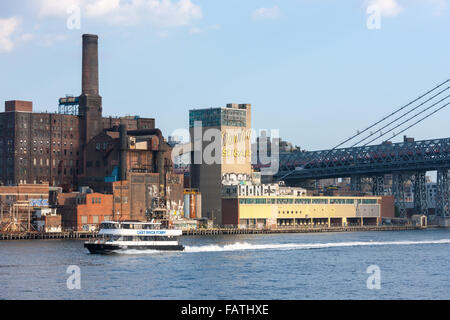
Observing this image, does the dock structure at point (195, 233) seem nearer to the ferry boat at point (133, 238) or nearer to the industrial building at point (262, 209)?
the industrial building at point (262, 209)

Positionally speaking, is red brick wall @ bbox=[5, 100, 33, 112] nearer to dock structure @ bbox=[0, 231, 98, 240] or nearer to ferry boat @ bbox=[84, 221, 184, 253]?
dock structure @ bbox=[0, 231, 98, 240]

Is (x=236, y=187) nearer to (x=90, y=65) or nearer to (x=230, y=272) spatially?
(x=90, y=65)

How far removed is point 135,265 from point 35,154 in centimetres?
9611

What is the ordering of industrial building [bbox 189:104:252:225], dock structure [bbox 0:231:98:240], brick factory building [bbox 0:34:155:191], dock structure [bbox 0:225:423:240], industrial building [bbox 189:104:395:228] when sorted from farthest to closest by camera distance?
industrial building [bbox 189:104:252:225] < industrial building [bbox 189:104:395:228] < brick factory building [bbox 0:34:155:191] < dock structure [bbox 0:225:423:240] < dock structure [bbox 0:231:98:240]

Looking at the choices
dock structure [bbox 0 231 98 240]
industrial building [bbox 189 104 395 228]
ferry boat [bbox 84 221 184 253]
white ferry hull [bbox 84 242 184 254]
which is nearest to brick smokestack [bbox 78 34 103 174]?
industrial building [bbox 189 104 395 228]

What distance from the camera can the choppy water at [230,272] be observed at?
72312 mm

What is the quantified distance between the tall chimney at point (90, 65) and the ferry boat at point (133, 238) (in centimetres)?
7886

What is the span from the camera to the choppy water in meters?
72.3

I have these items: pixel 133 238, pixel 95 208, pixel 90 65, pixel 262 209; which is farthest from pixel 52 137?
pixel 133 238

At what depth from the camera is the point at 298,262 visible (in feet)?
326

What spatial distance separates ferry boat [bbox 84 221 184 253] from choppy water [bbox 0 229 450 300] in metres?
1.11

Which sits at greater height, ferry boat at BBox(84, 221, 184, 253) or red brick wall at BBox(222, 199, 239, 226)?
red brick wall at BBox(222, 199, 239, 226)

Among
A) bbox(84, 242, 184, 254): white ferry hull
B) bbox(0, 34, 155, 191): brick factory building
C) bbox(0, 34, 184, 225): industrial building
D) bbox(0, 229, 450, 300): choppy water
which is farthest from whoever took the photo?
bbox(0, 34, 155, 191): brick factory building
